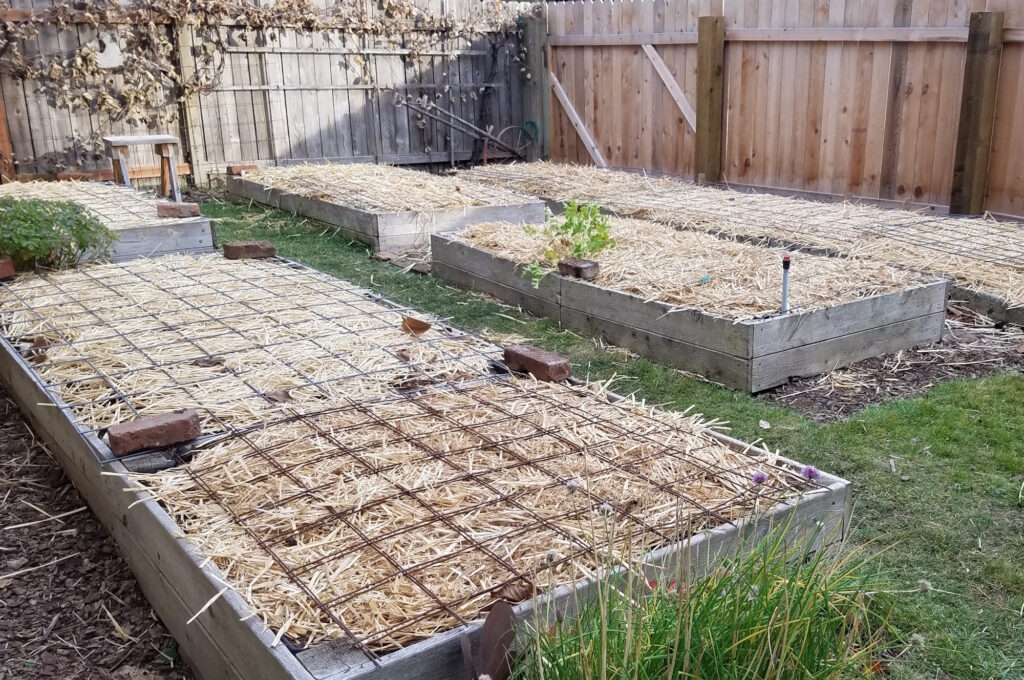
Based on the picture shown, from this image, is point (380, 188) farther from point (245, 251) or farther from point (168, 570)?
point (168, 570)

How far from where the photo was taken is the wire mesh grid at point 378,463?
2314 mm

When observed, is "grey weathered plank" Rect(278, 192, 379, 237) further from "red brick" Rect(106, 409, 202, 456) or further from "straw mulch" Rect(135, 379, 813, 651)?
"red brick" Rect(106, 409, 202, 456)

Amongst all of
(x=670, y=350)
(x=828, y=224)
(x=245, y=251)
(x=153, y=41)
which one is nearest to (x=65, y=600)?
(x=670, y=350)

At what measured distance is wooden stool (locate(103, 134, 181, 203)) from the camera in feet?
30.1

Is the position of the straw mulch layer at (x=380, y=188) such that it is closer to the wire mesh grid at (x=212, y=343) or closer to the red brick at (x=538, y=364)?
the wire mesh grid at (x=212, y=343)

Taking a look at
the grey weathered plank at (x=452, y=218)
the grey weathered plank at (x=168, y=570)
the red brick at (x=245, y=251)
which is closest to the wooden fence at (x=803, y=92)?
the grey weathered plank at (x=452, y=218)

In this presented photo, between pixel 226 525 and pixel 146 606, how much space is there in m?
0.58

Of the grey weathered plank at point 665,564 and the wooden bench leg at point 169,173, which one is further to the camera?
the wooden bench leg at point 169,173

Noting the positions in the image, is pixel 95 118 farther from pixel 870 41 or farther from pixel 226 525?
pixel 226 525

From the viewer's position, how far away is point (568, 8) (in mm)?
12430

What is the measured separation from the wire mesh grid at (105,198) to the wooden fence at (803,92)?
6234 mm

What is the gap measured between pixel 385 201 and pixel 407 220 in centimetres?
61

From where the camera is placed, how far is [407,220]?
7.84 meters

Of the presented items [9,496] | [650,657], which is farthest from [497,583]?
[9,496]
